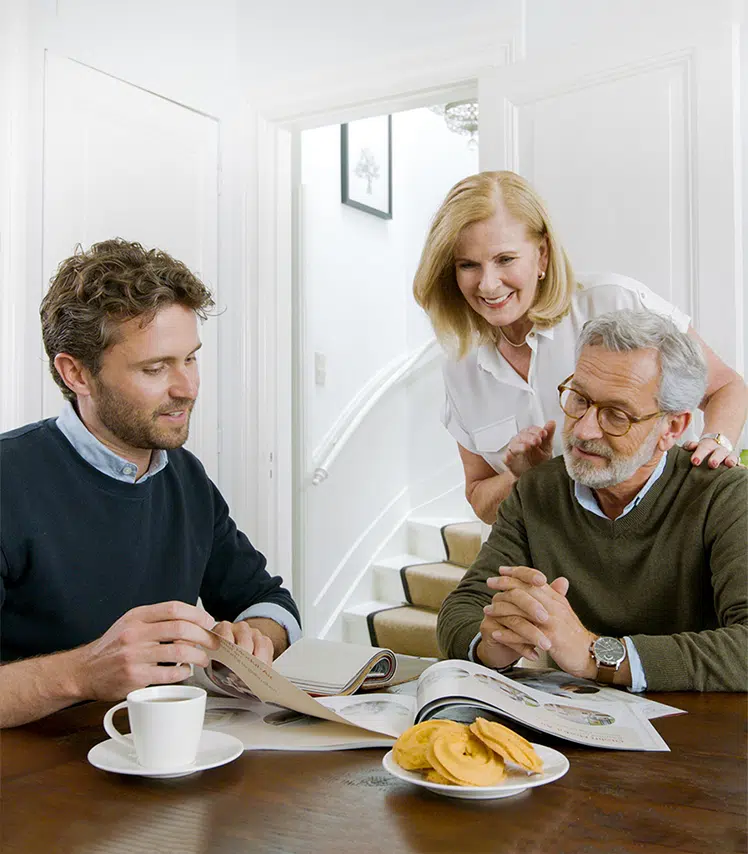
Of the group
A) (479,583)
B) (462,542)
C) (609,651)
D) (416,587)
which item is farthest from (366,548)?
(609,651)

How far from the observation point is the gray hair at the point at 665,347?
173 centimetres

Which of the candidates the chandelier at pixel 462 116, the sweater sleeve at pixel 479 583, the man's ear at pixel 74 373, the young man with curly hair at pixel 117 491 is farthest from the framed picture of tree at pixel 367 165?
the sweater sleeve at pixel 479 583

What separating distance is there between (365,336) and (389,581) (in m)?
1.17

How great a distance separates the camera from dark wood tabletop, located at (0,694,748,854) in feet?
2.52

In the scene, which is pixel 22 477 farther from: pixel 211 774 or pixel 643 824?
pixel 643 824

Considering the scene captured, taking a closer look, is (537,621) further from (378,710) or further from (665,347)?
(665,347)

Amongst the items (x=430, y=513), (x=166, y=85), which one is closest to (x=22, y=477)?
(x=166, y=85)

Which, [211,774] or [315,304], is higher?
[315,304]

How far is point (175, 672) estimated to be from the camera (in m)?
1.16

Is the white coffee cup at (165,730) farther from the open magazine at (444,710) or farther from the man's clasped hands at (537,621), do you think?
the man's clasped hands at (537,621)

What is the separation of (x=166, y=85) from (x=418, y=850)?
313cm

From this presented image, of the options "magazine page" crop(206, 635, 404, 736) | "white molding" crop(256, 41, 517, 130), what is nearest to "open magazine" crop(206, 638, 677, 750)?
"magazine page" crop(206, 635, 404, 736)

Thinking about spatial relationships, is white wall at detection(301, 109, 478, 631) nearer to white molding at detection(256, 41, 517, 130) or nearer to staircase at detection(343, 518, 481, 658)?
staircase at detection(343, 518, 481, 658)

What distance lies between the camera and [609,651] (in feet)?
4.44
